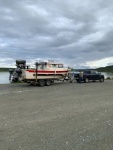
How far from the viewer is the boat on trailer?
76.1ft

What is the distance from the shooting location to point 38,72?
2366 cm

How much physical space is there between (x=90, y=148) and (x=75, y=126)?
1.80m

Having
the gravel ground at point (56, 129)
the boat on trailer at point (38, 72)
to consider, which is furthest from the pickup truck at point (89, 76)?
the gravel ground at point (56, 129)

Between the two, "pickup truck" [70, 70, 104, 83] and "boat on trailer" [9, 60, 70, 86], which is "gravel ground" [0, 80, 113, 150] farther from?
"pickup truck" [70, 70, 104, 83]

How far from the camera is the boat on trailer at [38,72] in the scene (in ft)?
76.1

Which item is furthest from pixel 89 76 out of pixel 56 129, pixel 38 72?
pixel 56 129

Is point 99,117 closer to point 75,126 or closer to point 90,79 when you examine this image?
point 75,126

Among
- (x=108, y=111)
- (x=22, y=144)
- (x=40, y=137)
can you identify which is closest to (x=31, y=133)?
(x=40, y=137)

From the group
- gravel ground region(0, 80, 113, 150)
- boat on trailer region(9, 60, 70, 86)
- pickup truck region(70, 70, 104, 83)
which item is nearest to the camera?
gravel ground region(0, 80, 113, 150)

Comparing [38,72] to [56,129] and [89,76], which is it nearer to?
[89,76]

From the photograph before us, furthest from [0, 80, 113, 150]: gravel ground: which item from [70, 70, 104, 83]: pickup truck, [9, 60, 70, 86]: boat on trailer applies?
[70, 70, 104, 83]: pickup truck

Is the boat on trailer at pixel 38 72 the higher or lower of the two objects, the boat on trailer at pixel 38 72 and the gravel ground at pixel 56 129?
the higher

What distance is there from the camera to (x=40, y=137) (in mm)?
5734

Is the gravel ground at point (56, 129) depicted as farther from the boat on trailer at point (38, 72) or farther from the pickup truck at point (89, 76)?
the pickup truck at point (89, 76)
